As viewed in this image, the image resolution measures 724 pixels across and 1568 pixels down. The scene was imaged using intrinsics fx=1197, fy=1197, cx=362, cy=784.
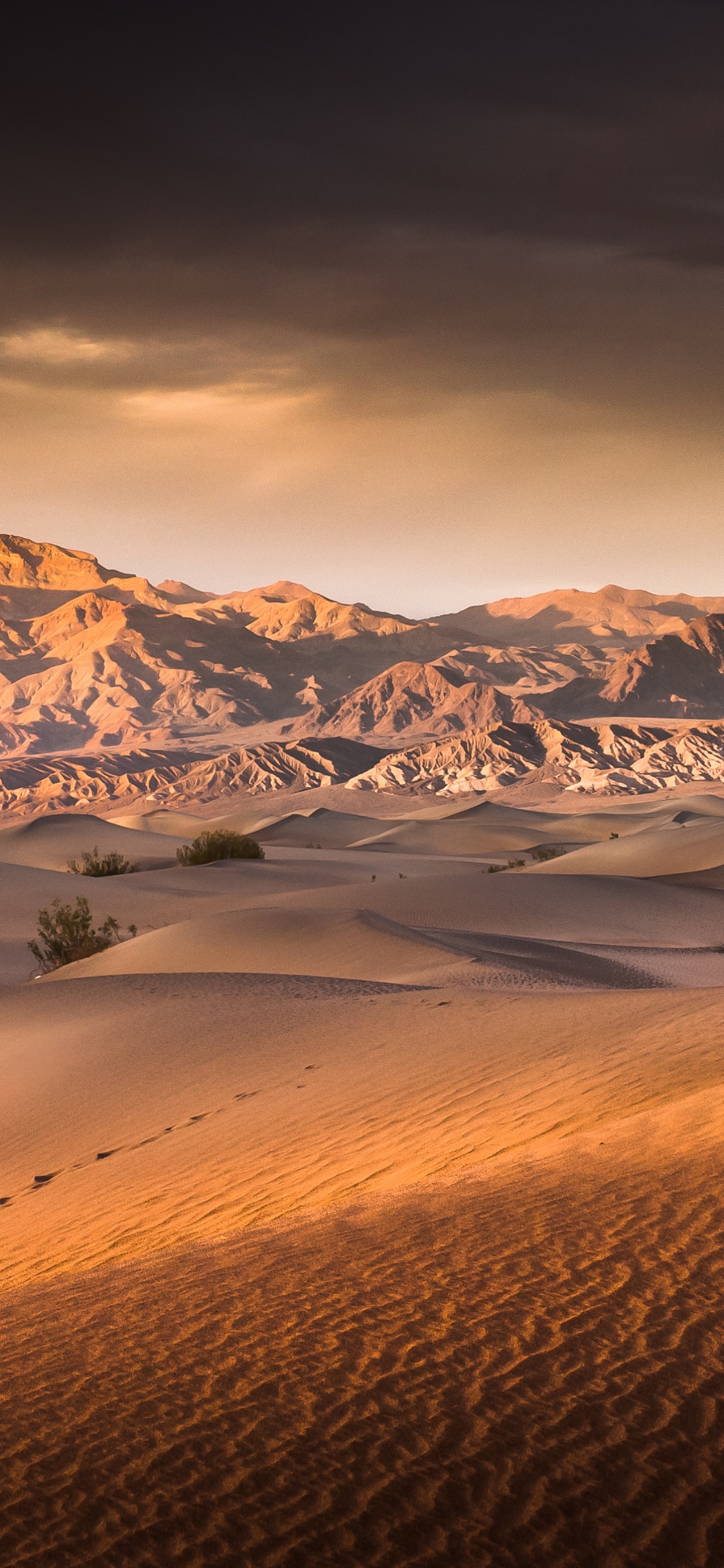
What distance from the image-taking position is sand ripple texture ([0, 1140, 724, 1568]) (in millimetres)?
3209

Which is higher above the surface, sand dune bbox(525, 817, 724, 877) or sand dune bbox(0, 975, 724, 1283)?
sand dune bbox(0, 975, 724, 1283)

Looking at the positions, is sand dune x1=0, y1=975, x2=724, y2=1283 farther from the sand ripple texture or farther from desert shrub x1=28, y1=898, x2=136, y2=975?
desert shrub x1=28, y1=898, x2=136, y2=975

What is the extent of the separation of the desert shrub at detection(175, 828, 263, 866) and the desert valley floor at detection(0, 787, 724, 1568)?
112 feet

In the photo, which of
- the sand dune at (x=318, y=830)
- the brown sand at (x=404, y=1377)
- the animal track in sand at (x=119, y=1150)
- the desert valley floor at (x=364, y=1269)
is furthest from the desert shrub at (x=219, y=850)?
the brown sand at (x=404, y=1377)

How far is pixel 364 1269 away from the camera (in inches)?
222

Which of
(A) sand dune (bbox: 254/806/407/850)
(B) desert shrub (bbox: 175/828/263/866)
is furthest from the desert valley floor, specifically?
(A) sand dune (bbox: 254/806/407/850)

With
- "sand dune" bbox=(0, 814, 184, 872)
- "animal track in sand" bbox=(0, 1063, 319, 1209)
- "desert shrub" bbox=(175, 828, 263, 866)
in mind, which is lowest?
"animal track in sand" bbox=(0, 1063, 319, 1209)

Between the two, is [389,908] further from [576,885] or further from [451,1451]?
[451,1451]

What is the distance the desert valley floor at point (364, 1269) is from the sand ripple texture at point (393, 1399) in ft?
0.04

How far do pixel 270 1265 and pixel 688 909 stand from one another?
29233 mm

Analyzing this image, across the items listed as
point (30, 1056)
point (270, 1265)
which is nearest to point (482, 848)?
point (30, 1056)

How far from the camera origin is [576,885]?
3538 cm

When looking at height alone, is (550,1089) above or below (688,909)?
above

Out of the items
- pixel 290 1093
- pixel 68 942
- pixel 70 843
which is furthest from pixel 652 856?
pixel 290 1093
